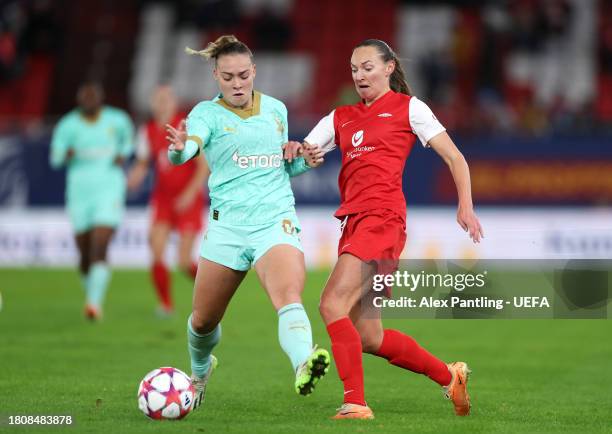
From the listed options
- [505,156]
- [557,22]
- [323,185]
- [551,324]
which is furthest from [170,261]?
[557,22]

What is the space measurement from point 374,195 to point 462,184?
1.77ft

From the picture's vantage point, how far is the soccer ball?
7.33 meters

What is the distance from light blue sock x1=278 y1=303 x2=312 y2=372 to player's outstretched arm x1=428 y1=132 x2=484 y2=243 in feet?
3.55

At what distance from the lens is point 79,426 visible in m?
7.13

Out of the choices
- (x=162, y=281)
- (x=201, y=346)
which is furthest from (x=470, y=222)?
(x=162, y=281)

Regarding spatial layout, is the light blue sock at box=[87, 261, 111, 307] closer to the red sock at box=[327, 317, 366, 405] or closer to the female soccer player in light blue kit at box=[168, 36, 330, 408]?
the female soccer player in light blue kit at box=[168, 36, 330, 408]

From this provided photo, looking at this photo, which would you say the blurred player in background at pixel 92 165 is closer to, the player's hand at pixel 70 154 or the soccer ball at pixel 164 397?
the player's hand at pixel 70 154

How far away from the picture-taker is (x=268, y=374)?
9.98 m

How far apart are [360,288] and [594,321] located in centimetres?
772

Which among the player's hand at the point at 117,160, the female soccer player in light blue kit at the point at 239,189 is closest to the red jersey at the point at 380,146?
the female soccer player in light blue kit at the point at 239,189

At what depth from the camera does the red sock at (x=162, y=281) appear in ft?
47.2

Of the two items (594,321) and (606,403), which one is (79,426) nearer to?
(606,403)

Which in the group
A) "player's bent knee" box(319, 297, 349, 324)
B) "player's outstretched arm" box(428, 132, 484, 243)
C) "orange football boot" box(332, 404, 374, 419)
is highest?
"player's outstretched arm" box(428, 132, 484, 243)

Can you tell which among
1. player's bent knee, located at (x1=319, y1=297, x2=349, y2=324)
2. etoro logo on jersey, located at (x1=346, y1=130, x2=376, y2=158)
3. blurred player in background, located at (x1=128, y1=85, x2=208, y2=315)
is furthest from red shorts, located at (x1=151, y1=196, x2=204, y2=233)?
player's bent knee, located at (x1=319, y1=297, x2=349, y2=324)
